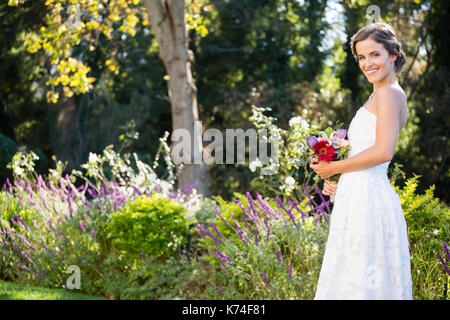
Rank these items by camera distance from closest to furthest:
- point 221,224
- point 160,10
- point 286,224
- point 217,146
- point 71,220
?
point 286,224 → point 221,224 → point 71,220 → point 160,10 → point 217,146

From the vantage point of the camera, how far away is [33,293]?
476 cm

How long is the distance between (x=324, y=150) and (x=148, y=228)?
264cm

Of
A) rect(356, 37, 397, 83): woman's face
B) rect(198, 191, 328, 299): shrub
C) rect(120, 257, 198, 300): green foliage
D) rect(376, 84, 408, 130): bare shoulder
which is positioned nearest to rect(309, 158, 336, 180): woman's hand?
rect(376, 84, 408, 130): bare shoulder

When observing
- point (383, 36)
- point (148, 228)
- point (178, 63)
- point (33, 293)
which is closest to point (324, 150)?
point (383, 36)

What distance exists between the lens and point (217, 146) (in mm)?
14922

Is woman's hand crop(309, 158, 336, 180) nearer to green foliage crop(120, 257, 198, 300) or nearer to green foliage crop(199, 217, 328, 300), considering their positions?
green foliage crop(199, 217, 328, 300)

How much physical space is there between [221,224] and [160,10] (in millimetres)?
4626

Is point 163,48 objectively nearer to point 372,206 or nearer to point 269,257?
point 269,257

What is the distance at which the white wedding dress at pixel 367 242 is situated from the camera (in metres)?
2.73

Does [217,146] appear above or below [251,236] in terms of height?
above

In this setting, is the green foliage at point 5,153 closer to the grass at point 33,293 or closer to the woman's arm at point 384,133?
the grass at point 33,293
